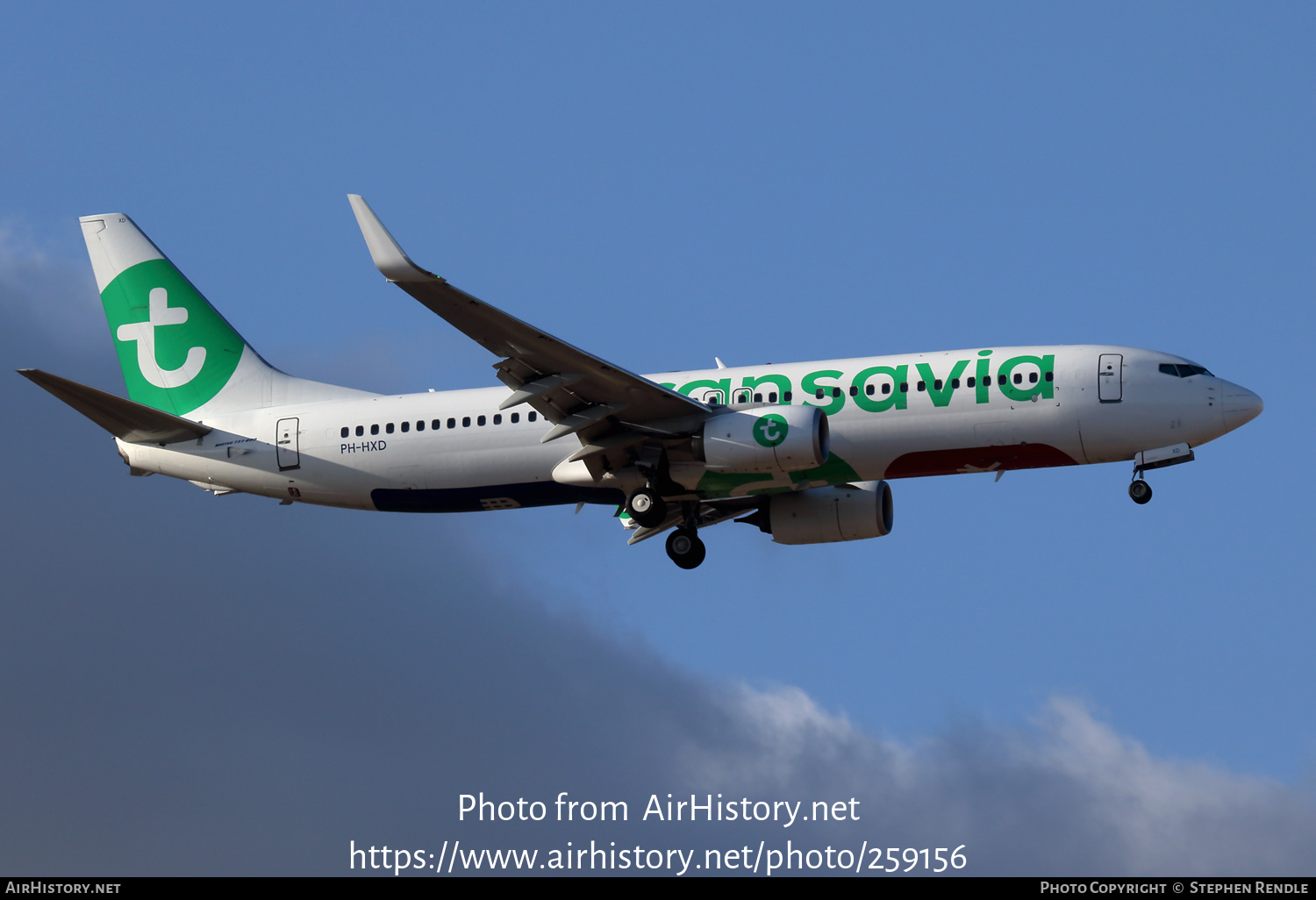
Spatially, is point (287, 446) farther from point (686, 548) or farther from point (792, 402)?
point (792, 402)

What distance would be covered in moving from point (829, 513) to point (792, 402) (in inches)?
206

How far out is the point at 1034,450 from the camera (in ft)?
122

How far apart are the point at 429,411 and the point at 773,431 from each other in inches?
374

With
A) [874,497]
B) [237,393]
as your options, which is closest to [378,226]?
[237,393]

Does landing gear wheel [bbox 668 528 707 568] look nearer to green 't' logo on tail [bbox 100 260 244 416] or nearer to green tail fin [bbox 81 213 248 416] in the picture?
green tail fin [bbox 81 213 248 416]

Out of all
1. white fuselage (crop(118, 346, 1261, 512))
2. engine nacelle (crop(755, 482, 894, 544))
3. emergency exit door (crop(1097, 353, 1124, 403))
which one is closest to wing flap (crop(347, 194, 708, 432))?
white fuselage (crop(118, 346, 1261, 512))

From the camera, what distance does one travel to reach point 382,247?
101ft

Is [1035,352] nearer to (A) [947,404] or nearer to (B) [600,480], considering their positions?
(A) [947,404]

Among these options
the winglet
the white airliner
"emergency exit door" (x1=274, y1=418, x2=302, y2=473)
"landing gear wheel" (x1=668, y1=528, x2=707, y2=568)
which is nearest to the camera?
the winglet

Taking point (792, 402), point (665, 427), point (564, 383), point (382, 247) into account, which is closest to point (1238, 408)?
point (792, 402)

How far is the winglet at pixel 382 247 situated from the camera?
30.5 m

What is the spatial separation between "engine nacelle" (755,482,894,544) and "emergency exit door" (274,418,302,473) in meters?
12.6

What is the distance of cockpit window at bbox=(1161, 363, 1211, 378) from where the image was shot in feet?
123

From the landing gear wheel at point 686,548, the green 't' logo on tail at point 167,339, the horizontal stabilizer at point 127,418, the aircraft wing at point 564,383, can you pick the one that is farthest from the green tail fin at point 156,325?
the landing gear wheel at point 686,548
